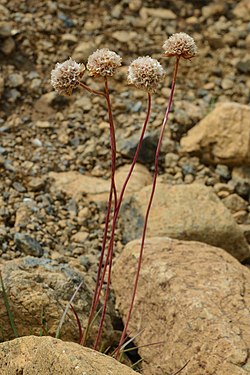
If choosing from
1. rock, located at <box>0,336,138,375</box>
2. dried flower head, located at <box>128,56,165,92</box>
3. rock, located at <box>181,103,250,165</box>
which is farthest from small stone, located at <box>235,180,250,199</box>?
rock, located at <box>0,336,138,375</box>

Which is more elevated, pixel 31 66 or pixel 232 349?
pixel 31 66

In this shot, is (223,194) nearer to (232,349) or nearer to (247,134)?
(247,134)

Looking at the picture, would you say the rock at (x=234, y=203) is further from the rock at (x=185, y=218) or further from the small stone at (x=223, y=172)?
the rock at (x=185, y=218)

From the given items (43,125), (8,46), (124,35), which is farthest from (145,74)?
(124,35)

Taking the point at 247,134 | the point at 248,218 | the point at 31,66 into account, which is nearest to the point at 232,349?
the point at 248,218

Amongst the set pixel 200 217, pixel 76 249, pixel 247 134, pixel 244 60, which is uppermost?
pixel 244 60

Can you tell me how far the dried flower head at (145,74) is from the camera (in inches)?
89.1

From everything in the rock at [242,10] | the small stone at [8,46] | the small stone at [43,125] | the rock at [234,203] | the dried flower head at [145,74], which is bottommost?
the rock at [234,203]

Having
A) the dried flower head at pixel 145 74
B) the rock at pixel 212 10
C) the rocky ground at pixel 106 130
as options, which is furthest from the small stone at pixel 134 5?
the dried flower head at pixel 145 74

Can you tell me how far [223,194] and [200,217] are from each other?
59 cm

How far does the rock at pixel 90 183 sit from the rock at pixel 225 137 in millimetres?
396

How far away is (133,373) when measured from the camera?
2.04 metres

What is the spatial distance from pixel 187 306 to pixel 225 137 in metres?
1.57

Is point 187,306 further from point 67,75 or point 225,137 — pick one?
point 225,137
